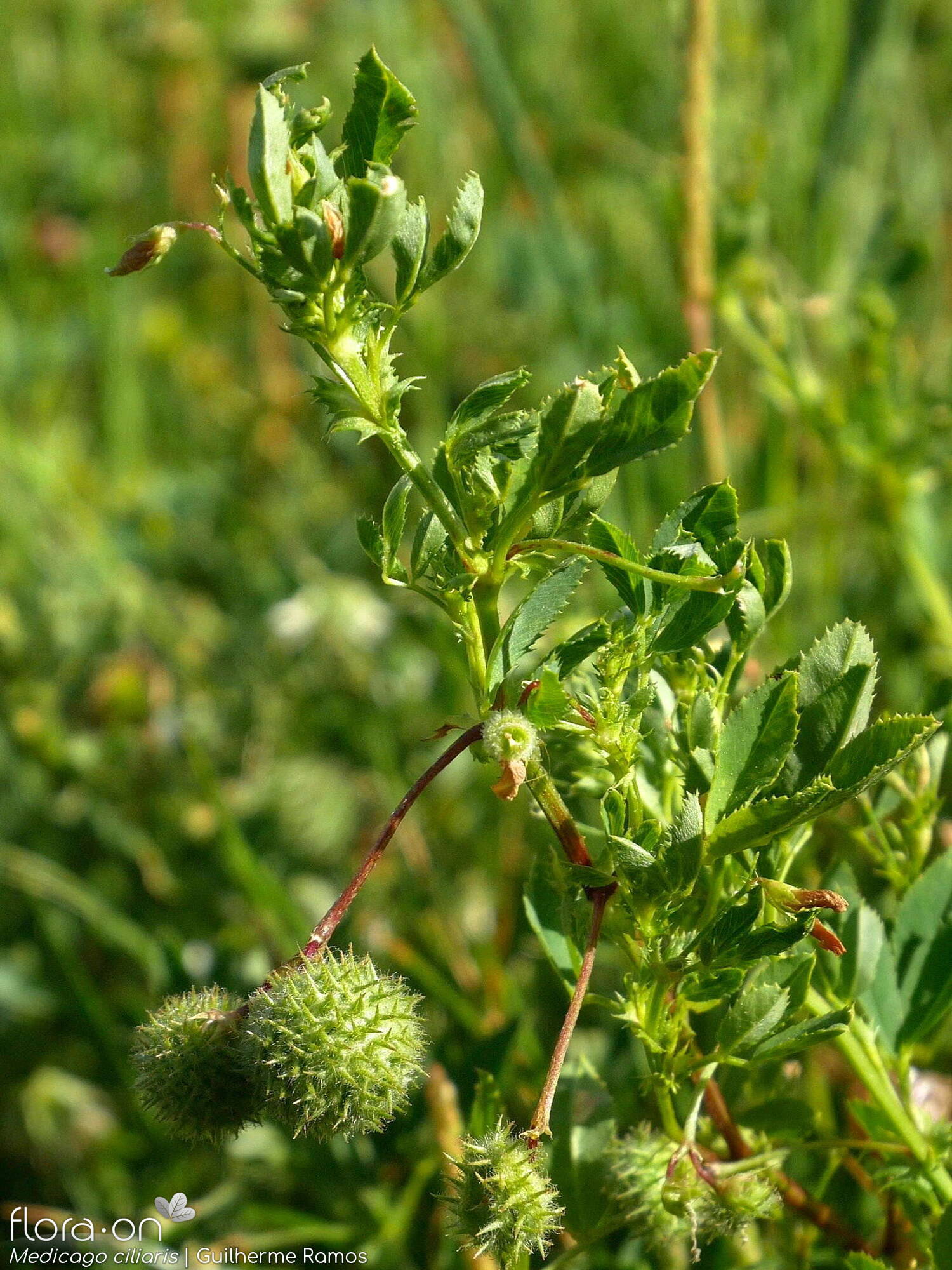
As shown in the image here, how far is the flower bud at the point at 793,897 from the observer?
87cm

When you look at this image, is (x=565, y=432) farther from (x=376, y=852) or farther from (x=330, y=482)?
(x=330, y=482)

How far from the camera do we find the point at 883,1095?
1021 millimetres

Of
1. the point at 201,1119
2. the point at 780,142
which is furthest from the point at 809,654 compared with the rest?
the point at 780,142

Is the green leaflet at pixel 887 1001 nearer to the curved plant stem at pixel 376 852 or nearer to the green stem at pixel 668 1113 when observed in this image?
the green stem at pixel 668 1113

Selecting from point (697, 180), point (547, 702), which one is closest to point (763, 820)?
point (547, 702)

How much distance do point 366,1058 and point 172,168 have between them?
3.57m

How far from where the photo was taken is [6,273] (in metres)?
3.53

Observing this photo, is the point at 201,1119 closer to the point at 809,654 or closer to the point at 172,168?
the point at 809,654

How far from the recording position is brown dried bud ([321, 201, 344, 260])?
783 millimetres

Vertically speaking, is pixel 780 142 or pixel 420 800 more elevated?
pixel 780 142

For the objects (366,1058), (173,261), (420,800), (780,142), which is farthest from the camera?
(173,261)

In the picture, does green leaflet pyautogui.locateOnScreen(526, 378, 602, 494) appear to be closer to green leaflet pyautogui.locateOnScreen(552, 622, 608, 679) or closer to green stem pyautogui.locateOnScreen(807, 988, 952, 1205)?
green leaflet pyautogui.locateOnScreen(552, 622, 608, 679)

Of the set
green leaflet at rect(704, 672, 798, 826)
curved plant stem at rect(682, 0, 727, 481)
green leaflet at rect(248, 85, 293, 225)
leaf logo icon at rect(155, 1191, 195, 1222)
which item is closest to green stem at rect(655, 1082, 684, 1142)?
green leaflet at rect(704, 672, 798, 826)

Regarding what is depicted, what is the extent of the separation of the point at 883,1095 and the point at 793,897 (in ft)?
0.87
